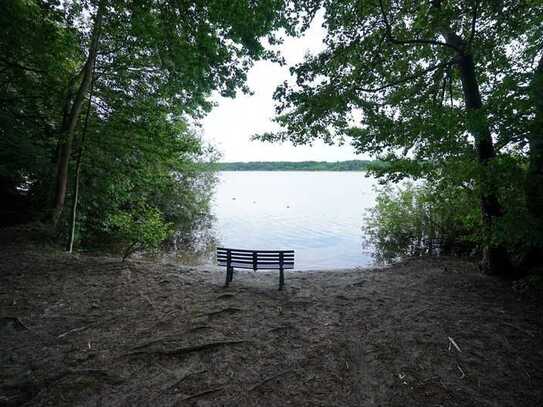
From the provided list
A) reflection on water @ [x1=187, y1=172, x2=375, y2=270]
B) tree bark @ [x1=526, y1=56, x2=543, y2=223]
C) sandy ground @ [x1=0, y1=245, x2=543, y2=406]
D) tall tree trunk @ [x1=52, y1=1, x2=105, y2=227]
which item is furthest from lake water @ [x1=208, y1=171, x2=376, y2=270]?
tall tree trunk @ [x1=52, y1=1, x2=105, y2=227]

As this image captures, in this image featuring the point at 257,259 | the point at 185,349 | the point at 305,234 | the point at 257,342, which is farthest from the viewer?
the point at 305,234

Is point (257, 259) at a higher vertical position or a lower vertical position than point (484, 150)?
lower

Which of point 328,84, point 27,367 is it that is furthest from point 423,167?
point 27,367

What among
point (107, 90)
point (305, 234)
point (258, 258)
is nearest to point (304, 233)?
point (305, 234)

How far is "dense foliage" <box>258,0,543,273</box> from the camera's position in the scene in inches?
187

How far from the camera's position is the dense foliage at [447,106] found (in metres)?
4.75

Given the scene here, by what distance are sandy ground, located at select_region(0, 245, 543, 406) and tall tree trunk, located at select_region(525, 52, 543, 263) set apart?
5.92 feet

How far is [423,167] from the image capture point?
598 centimetres

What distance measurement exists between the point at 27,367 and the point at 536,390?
228 inches

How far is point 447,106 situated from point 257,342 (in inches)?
264

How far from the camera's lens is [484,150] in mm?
6105

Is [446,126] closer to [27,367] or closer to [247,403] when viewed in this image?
[247,403]

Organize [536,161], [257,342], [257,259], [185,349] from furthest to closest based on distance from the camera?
[257,259] < [536,161] < [257,342] < [185,349]

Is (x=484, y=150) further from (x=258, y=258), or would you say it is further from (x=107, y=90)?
(x=107, y=90)
